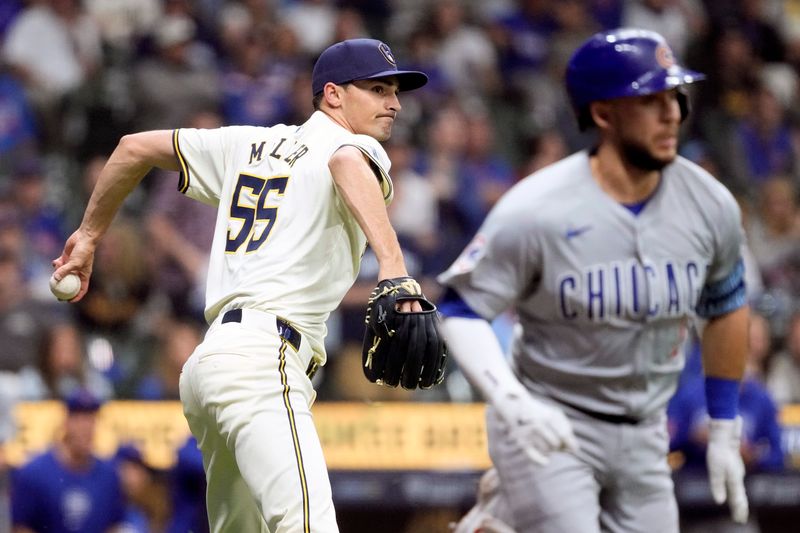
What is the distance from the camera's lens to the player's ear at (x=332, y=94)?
5.00 meters

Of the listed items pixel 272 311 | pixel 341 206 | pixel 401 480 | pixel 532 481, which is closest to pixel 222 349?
pixel 272 311

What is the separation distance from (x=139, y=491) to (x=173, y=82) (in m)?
3.82

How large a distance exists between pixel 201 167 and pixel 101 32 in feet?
22.4

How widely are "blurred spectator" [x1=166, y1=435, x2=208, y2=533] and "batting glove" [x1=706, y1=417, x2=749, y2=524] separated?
3753 mm

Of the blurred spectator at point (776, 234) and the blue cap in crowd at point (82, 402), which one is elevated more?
the blue cap in crowd at point (82, 402)

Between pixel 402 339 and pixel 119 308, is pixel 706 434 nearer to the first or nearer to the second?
pixel 119 308

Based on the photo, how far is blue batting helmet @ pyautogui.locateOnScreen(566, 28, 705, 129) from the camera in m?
4.59

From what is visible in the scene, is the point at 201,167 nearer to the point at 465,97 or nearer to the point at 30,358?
the point at 30,358

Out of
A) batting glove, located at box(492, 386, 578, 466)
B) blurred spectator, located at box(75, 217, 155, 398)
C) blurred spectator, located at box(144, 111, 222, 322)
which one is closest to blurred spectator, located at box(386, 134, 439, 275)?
blurred spectator, located at box(144, 111, 222, 322)

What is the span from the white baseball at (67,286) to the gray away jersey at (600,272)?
144 cm

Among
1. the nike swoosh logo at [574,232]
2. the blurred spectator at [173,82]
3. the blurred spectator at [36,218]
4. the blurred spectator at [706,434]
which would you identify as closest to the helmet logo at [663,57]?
the nike swoosh logo at [574,232]

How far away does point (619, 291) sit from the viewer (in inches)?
183

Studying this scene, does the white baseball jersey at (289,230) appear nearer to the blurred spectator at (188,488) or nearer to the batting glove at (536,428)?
the batting glove at (536,428)

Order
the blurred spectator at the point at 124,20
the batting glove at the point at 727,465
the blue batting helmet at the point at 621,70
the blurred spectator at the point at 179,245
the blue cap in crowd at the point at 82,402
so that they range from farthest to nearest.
A: the blurred spectator at the point at 124,20 → the blurred spectator at the point at 179,245 → the blue cap in crowd at the point at 82,402 → the batting glove at the point at 727,465 → the blue batting helmet at the point at 621,70
